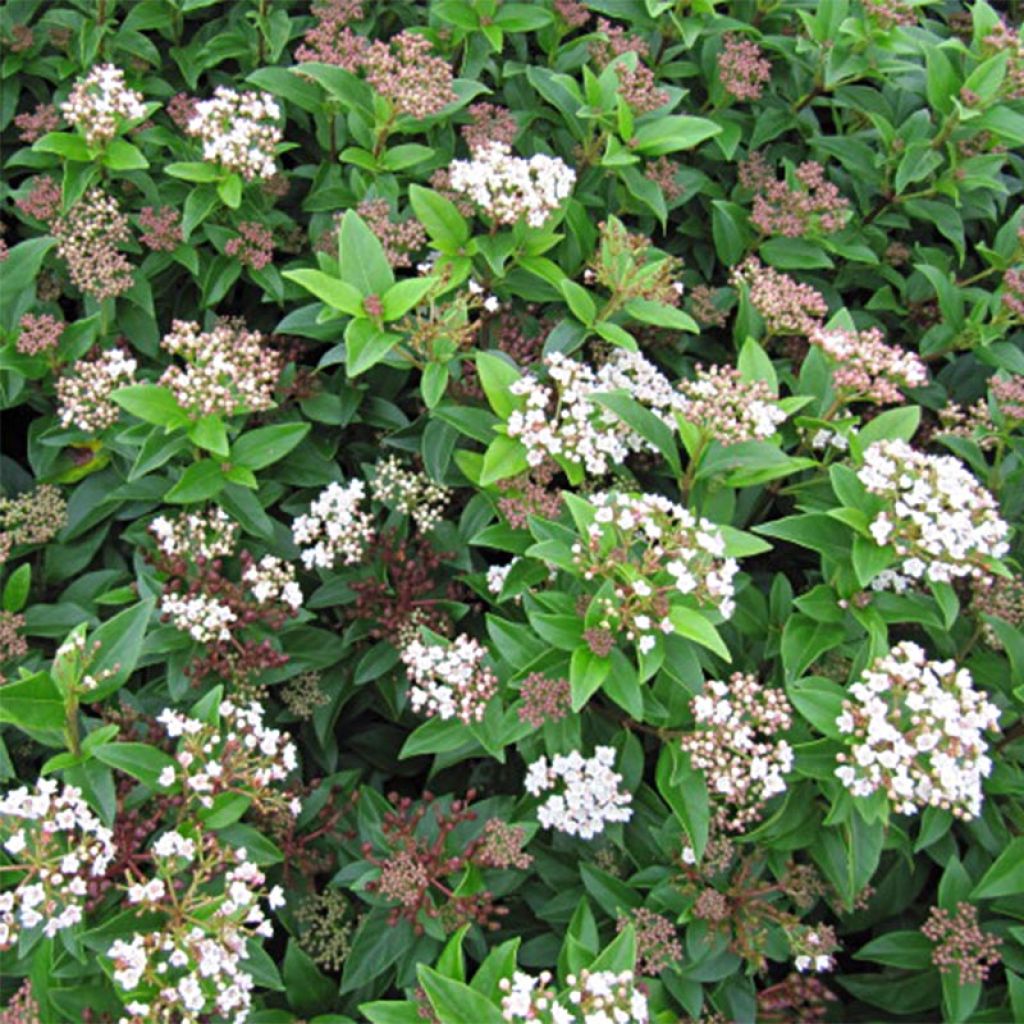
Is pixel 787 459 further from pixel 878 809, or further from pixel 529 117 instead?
pixel 529 117

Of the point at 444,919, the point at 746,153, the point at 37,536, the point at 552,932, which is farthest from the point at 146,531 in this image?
the point at 746,153

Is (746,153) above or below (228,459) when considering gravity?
above

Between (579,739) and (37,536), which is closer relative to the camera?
(579,739)

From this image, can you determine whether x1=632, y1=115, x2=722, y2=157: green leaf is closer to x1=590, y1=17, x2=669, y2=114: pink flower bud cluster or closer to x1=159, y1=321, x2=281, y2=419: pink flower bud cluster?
x1=590, y1=17, x2=669, y2=114: pink flower bud cluster

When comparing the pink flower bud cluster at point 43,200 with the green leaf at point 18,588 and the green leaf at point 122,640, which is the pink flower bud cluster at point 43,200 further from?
the green leaf at point 122,640

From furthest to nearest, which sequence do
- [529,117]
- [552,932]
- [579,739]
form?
1. [529,117]
2. [552,932]
3. [579,739]

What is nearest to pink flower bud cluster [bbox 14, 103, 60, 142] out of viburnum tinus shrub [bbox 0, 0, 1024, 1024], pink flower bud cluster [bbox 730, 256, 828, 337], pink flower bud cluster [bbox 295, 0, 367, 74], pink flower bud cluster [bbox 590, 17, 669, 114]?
viburnum tinus shrub [bbox 0, 0, 1024, 1024]

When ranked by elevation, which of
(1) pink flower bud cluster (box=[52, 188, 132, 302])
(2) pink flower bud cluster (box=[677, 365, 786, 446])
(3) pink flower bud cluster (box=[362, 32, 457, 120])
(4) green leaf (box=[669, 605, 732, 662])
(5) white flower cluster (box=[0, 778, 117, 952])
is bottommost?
(5) white flower cluster (box=[0, 778, 117, 952])
